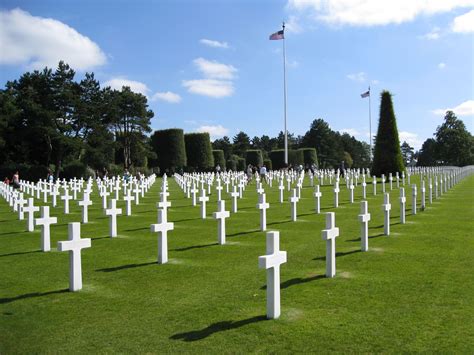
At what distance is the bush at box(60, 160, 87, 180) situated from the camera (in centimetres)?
4594

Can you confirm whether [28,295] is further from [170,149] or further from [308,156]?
[308,156]

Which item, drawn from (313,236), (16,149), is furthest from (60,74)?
(313,236)

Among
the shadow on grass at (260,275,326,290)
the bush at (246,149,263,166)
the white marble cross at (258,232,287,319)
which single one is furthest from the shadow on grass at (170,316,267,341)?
the bush at (246,149,263,166)

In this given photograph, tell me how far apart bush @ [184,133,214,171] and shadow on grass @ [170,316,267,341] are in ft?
189

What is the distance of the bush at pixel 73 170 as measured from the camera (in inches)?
1809

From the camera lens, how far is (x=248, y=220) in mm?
12250

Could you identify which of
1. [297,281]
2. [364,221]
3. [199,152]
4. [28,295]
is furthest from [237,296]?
[199,152]

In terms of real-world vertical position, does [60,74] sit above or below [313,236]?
above

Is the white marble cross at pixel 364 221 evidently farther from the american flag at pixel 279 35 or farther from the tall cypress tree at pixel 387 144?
the american flag at pixel 279 35

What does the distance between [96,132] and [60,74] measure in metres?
6.36

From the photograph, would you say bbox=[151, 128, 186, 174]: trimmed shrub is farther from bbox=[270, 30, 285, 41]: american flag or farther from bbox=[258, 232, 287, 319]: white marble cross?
bbox=[258, 232, 287, 319]: white marble cross

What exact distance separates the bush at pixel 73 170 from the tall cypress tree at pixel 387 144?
28.5 metres

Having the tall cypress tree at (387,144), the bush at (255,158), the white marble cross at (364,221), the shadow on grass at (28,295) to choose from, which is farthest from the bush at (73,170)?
the shadow on grass at (28,295)

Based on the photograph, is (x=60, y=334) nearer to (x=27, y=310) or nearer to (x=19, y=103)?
(x=27, y=310)
